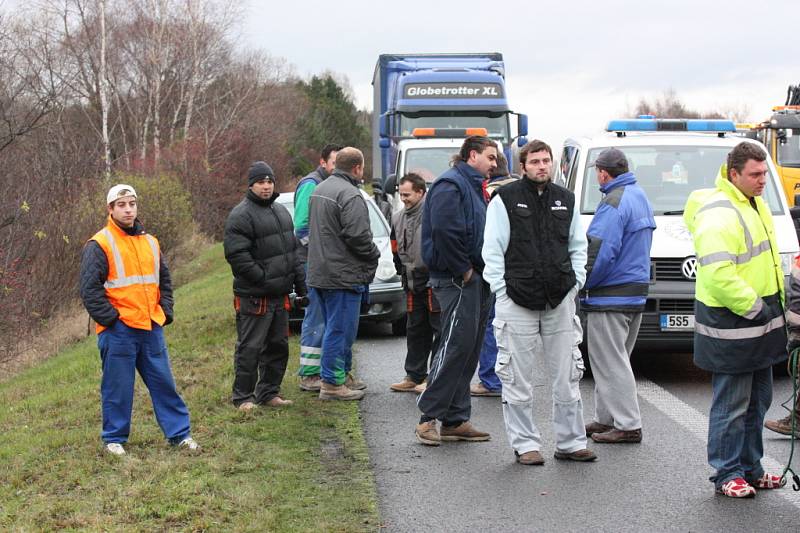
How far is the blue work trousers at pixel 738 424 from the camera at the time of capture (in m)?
6.12

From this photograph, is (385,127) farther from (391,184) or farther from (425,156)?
(391,184)

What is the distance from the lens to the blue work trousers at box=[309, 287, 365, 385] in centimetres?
889

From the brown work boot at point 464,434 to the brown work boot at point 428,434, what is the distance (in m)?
0.08

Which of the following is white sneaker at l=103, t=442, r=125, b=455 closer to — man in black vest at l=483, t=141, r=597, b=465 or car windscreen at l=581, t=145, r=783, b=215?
man in black vest at l=483, t=141, r=597, b=465

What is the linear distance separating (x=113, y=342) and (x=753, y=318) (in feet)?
13.0

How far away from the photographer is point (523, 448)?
22.8ft

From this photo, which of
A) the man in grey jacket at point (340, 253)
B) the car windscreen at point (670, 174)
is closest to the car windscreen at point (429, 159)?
the car windscreen at point (670, 174)

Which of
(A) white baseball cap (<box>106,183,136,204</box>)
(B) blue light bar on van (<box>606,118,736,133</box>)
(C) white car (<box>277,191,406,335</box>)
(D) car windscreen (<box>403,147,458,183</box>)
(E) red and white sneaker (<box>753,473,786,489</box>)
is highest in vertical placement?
(B) blue light bar on van (<box>606,118,736,133</box>)

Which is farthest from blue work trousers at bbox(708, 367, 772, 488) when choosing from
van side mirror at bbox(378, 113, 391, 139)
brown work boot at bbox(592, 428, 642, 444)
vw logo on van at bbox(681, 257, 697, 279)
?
van side mirror at bbox(378, 113, 391, 139)

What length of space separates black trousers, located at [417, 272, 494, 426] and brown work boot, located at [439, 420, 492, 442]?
7cm

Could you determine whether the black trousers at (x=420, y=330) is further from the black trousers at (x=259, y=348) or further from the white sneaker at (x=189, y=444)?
the white sneaker at (x=189, y=444)

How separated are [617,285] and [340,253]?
7.73ft

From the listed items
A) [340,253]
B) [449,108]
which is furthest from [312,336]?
[449,108]

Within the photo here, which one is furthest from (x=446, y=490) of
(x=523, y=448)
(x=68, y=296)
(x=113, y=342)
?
(x=68, y=296)
